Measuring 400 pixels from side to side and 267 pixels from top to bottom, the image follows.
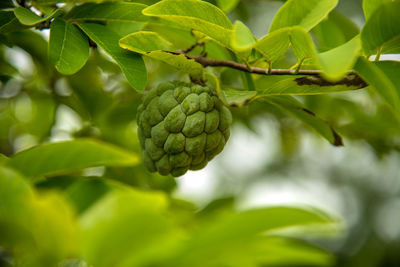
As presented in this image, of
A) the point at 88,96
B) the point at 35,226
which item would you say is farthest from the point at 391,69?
the point at 88,96

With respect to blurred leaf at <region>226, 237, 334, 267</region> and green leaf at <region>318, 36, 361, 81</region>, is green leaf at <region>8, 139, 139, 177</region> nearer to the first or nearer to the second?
blurred leaf at <region>226, 237, 334, 267</region>

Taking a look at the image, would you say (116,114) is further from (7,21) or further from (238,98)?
(238,98)

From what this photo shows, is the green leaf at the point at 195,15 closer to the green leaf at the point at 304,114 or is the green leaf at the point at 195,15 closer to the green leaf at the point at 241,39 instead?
the green leaf at the point at 241,39

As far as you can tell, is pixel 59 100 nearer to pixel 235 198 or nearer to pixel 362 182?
pixel 235 198

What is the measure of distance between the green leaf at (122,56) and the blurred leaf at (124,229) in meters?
0.60

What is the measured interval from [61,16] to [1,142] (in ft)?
5.68

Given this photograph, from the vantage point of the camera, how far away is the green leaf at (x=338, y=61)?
858 millimetres

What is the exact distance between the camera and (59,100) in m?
2.28

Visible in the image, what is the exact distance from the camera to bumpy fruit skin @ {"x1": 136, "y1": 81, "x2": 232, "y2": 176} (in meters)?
1.30

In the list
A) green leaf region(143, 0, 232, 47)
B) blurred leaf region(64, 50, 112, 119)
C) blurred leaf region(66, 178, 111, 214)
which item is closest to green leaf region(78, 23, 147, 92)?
green leaf region(143, 0, 232, 47)

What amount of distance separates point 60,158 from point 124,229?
311 mm

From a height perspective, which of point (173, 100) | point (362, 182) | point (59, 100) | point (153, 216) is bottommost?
point (362, 182)

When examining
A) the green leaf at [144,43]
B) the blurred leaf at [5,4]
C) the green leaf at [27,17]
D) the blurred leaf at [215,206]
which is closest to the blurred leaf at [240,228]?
the green leaf at [144,43]

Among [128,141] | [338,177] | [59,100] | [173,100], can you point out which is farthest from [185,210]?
[338,177]
